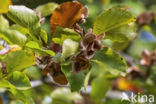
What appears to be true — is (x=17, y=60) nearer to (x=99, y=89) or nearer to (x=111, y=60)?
(x=111, y=60)

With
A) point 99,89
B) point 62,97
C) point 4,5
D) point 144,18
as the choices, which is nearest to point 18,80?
point 4,5

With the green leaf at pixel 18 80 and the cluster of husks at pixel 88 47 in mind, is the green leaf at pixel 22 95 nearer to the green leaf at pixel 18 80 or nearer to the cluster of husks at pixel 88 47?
the green leaf at pixel 18 80

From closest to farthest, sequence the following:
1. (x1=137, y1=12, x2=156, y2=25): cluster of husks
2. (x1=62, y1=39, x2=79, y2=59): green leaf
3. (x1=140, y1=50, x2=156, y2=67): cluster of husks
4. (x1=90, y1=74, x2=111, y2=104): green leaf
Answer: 1. (x1=62, y1=39, x2=79, y2=59): green leaf
2. (x1=90, y1=74, x2=111, y2=104): green leaf
3. (x1=140, y1=50, x2=156, y2=67): cluster of husks
4. (x1=137, y1=12, x2=156, y2=25): cluster of husks

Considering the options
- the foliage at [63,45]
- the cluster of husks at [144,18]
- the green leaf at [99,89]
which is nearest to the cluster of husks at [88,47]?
the foliage at [63,45]

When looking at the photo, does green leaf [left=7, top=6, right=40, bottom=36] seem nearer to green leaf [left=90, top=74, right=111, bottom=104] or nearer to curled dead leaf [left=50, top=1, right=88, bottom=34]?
curled dead leaf [left=50, top=1, right=88, bottom=34]

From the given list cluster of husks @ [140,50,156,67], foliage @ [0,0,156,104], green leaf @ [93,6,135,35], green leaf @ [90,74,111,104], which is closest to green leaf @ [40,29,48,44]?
foliage @ [0,0,156,104]

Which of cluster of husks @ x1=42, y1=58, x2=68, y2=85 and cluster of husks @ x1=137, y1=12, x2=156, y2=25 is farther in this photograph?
cluster of husks @ x1=137, y1=12, x2=156, y2=25

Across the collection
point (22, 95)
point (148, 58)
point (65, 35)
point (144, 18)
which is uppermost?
point (144, 18)
